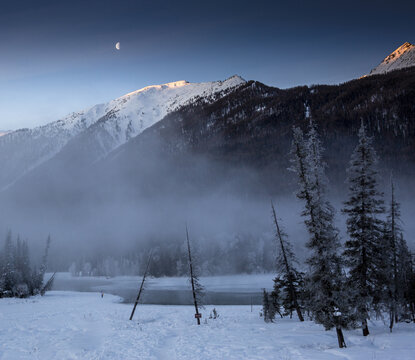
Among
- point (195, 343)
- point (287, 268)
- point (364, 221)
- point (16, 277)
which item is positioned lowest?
point (16, 277)

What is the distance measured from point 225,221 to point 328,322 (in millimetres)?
173696

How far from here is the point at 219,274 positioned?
14725cm

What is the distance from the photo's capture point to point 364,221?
70.5 feet

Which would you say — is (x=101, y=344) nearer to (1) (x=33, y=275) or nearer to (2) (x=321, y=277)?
(2) (x=321, y=277)

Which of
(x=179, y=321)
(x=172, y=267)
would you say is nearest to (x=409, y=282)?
(x=179, y=321)

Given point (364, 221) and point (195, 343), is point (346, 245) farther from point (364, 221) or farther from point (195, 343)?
point (195, 343)

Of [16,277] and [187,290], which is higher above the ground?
[16,277]

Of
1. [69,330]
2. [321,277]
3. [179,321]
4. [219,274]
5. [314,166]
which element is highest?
[314,166]

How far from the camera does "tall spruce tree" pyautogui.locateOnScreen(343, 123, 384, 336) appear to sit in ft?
68.9

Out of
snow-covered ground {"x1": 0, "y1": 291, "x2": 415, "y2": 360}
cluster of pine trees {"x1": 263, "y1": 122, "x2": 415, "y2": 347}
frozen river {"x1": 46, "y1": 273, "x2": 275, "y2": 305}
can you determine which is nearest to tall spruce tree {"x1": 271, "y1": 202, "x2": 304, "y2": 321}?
snow-covered ground {"x1": 0, "y1": 291, "x2": 415, "y2": 360}

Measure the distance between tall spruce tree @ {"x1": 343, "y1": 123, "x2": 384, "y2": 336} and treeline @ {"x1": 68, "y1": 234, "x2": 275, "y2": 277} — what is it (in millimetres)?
117501

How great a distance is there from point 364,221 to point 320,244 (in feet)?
18.5

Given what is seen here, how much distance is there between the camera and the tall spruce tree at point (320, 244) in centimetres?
1698

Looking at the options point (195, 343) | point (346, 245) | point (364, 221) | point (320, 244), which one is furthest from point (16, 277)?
point (364, 221)
